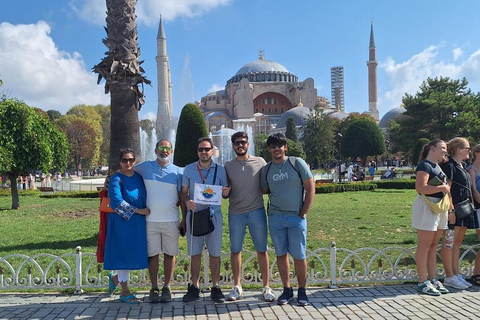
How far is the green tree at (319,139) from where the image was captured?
41594 mm

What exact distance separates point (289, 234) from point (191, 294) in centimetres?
116

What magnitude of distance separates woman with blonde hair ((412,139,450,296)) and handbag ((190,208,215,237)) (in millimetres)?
2159

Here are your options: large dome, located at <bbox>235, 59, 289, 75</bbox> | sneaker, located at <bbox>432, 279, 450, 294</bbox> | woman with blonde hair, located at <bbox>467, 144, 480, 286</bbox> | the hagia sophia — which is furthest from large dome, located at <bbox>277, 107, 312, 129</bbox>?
sneaker, located at <bbox>432, 279, 450, 294</bbox>

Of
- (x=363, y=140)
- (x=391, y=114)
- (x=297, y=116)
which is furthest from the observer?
(x=391, y=114)

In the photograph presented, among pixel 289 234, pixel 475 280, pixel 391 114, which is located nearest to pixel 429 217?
pixel 475 280

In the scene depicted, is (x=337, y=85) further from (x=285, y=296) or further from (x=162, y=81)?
(x=285, y=296)

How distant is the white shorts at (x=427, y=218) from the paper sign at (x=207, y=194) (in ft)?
6.84

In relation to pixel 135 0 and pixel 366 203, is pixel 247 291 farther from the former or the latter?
pixel 366 203

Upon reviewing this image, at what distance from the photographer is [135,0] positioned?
7535mm

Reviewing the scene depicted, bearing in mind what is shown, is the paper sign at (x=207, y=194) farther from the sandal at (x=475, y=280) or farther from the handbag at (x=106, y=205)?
the sandal at (x=475, y=280)

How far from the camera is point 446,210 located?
430cm

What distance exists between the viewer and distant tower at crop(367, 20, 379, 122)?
230 feet

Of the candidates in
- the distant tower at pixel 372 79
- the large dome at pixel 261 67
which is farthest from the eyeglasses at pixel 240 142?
the large dome at pixel 261 67

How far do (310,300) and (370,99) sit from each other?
7607cm
